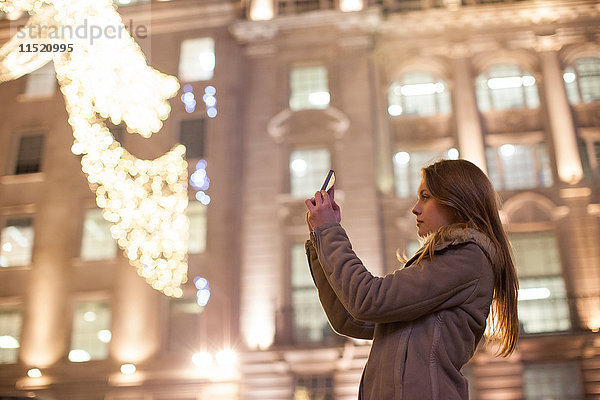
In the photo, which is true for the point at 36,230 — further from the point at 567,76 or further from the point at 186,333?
the point at 567,76

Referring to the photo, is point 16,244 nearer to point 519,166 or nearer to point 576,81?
point 519,166

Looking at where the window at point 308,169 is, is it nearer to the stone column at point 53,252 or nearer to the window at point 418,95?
the window at point 418,95

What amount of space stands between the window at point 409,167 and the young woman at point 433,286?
1025cm

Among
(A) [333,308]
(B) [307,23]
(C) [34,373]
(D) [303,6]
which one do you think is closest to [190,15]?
(D) [303,6]

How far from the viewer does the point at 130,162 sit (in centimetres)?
1170

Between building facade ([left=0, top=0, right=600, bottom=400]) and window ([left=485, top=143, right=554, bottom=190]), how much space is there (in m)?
0.04

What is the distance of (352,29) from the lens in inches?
505

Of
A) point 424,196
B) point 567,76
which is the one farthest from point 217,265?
point 424,196

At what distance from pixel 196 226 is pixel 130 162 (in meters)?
1.71

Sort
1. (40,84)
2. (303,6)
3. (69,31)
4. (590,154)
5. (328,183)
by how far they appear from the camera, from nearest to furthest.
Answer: (328,183) → (69,31) → (590,154) → (303,6) → (40,84)

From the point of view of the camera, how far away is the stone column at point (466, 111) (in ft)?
39.7

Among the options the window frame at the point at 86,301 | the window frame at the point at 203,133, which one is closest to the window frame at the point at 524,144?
the window frame at the point at 203,133

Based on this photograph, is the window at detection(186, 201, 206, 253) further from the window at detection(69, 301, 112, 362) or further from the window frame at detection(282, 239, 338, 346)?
the window at detection(69, 301, 112, 362)

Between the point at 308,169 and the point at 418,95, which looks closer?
the point at 308,169
